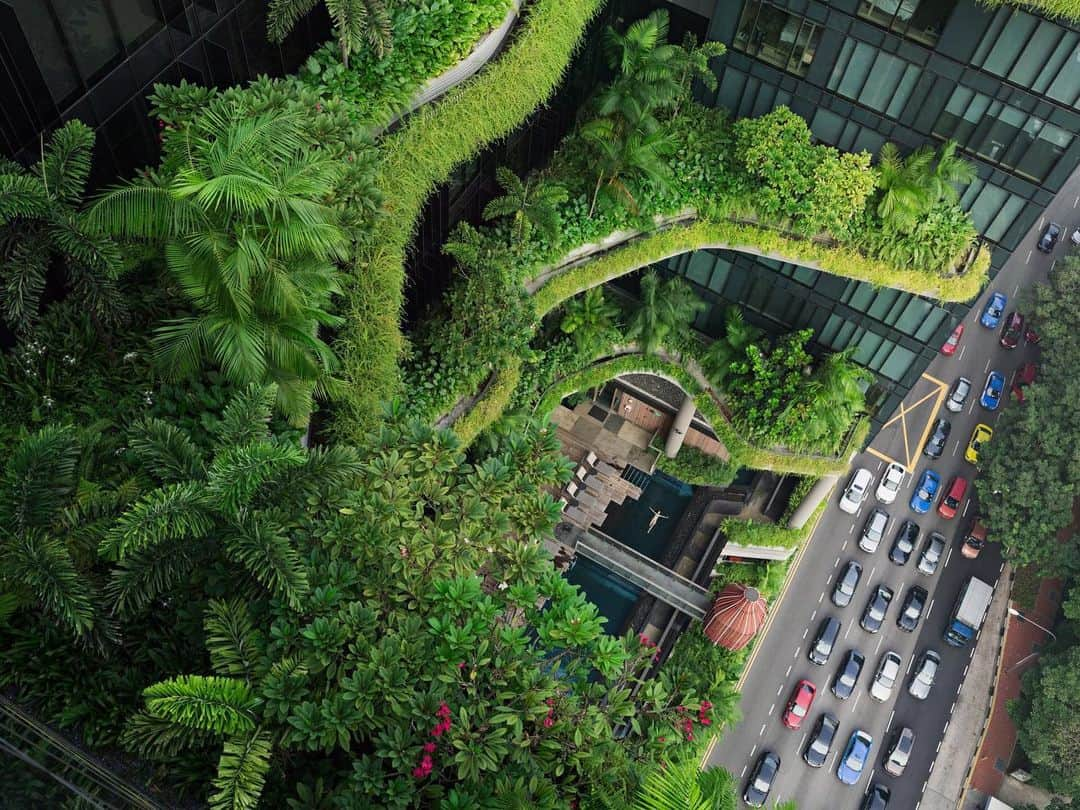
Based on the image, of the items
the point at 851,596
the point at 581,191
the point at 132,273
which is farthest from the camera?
the point at 851,596

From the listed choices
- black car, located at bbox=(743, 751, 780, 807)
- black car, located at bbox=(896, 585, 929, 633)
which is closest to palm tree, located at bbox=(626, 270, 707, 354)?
black car, located at bbox=(743, 751, 780, 807)

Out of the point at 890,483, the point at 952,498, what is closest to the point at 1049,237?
the point at 952,498

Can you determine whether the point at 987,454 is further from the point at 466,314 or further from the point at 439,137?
the point at 439,137

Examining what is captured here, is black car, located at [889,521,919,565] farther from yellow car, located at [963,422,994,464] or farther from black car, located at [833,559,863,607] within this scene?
yellow car, located at [963,422,994,464]

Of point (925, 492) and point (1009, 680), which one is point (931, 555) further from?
point (1009, 680)

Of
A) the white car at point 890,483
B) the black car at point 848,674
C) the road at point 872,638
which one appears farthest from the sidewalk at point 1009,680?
the white car at point 890,483

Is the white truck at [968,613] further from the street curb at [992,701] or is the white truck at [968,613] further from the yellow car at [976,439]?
the yellow car at [976,439]

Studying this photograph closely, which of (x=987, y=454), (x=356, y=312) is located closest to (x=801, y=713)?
(x=987, y=454)
